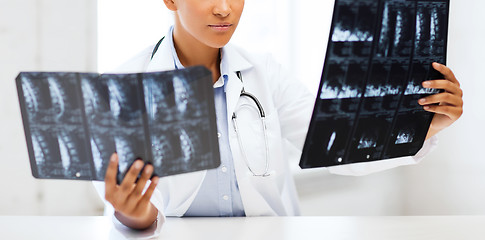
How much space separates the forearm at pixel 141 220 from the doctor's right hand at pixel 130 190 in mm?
25

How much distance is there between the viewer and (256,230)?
1.03 m

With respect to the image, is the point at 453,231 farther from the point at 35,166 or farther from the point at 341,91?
the point at 35,166

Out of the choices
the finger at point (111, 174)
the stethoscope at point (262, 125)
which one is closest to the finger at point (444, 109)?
the stethoscope at point (262, 125)

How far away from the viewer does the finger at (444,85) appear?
1.03 metres

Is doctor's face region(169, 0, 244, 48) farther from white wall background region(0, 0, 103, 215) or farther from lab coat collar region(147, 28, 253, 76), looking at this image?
white wall background region(0, 0, 103, 215)

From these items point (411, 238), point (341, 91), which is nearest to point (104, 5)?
point (341, 91)

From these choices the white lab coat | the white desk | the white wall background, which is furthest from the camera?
the white wall background

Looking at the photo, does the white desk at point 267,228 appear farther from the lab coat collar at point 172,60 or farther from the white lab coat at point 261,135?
the lab coat collar at point 172,60

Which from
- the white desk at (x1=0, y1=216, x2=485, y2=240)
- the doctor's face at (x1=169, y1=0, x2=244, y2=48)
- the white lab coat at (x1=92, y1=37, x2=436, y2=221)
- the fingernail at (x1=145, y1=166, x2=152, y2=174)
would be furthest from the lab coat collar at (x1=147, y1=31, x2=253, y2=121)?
the fingernail at (x1=145, y1=166, x2=152, y2=174)

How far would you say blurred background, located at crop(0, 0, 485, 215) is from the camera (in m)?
1.49

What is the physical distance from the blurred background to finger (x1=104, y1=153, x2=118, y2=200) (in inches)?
28.3

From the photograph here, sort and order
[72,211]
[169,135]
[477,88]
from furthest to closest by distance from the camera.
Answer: [477,88] < [72,211] < [169,135]

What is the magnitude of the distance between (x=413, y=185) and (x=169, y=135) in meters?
2.35

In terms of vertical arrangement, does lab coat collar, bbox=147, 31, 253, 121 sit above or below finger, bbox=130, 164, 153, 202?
above
